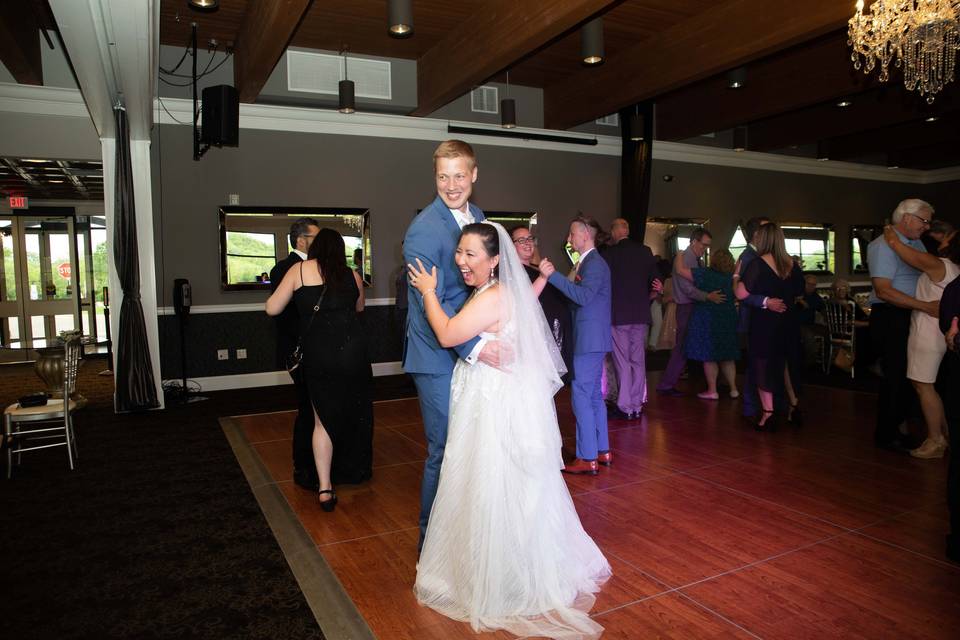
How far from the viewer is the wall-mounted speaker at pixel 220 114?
236 inches

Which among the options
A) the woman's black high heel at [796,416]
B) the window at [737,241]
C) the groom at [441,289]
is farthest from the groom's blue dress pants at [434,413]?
the window at [737,241]

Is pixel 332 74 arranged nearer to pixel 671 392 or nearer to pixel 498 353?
pixel 671 392

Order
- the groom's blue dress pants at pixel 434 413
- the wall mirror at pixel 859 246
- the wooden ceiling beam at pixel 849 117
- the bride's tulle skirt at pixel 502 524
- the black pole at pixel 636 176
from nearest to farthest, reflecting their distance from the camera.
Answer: the bride's tulle skirt at pixel 502 524
the groom's blue dress pants at pixel 434 413
the wooden ceiling beam at pixel 849 117
the black pole at pixel 636 176
the wall mirror at pixel 859 246

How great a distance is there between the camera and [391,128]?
8.56 metres

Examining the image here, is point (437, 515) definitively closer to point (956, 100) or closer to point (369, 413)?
point (369, 413)

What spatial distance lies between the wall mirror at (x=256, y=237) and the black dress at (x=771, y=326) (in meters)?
4.73

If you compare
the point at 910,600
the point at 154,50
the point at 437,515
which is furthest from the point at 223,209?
the point at 910,600

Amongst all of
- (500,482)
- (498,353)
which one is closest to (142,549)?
(500,482)

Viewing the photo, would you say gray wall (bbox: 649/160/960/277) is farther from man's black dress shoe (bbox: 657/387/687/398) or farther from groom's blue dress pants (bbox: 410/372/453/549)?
groom's blue dress pants (bbox: 410/372/453/549)

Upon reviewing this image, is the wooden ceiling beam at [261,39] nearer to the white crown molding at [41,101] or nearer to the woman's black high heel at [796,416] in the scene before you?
the white crown molding at [41,101]

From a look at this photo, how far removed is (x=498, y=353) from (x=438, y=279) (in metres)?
0.40

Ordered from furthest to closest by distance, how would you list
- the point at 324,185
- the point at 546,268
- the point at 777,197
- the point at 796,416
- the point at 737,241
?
the point at 777,197 < the point at 737,241 < the point at 324,185 < the point at 796,416 < the point at 546,268

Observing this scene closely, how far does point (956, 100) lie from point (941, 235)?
531 cm

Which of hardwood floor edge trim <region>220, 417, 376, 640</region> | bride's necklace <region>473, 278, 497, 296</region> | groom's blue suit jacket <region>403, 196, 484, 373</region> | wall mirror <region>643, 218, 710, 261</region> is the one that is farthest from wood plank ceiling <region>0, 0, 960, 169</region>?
hardwood floor edge trim <region>220, 417, 376, 640</region>
